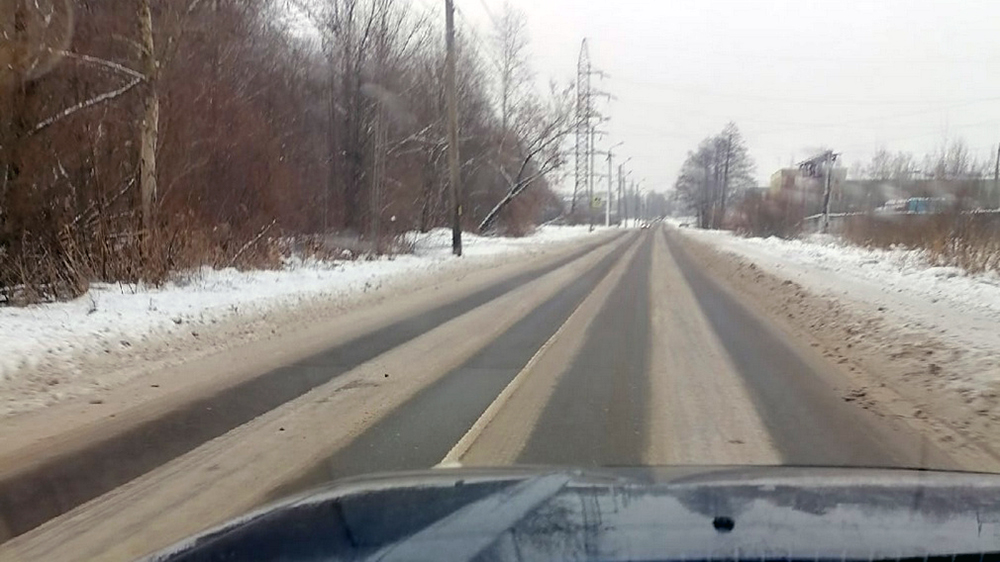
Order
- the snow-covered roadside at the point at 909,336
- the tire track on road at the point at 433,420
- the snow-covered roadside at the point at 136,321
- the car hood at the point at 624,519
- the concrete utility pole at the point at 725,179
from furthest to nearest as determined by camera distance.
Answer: the concrete utility pole at the point at 725,179 < the snow-covered roadside at the point at 136,321 < the snow-covered roadside at the point at 909,336 < the tire track on road at the point at 433,420 < the car hood at the point at 624,519

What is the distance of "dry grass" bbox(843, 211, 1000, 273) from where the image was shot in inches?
915

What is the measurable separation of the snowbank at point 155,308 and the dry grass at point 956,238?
15338 mm

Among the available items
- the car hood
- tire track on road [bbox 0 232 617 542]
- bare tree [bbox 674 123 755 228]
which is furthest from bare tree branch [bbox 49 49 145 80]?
bare tree [bbox 674 123 755 228]

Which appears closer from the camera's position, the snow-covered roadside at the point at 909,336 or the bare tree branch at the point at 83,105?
the snow-covered roadside at the point at 909,336

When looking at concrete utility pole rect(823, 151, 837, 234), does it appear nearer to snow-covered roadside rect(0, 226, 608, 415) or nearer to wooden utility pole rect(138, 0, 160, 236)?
snow-covered roadside rect(0, 226, 608, 415)

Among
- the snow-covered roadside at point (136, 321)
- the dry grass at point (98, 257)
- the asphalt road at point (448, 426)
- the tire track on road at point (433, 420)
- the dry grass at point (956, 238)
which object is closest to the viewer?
the asphalt road at point (448, 426)

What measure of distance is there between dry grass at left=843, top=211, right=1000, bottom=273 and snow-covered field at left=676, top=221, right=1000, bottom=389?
437 millimetres

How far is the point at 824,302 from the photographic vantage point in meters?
16.0

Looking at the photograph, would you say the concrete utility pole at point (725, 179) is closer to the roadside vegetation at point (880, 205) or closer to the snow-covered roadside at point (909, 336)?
the roadside vegetation at point (880, 205)

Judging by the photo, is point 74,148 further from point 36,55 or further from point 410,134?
point 410,134

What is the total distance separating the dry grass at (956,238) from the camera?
76.2 ft

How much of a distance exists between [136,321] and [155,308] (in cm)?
136

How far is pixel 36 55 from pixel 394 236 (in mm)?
19815

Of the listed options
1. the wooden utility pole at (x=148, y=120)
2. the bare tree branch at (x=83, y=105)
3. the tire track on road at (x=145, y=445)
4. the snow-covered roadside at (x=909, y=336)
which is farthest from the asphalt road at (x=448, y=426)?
the wooden utility pole at (x=148, y=120)
